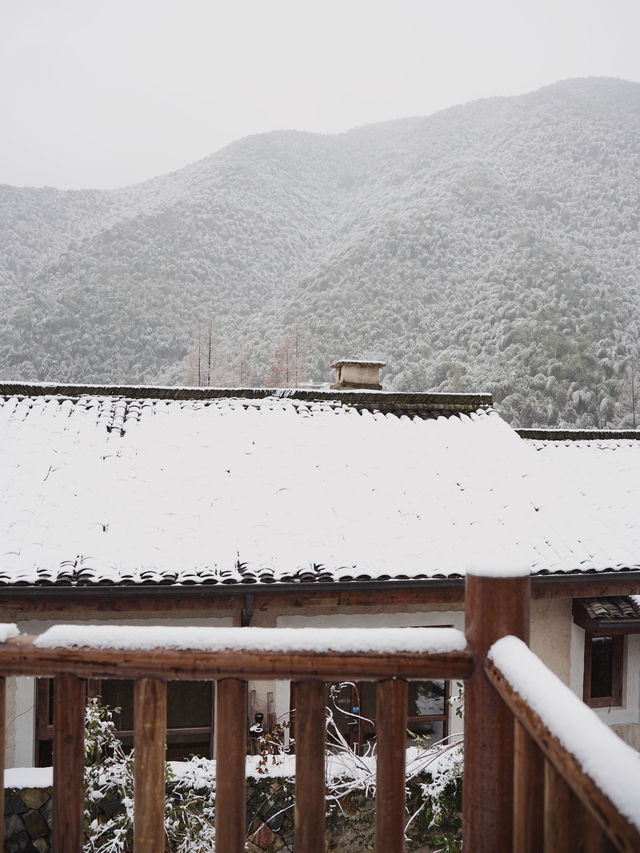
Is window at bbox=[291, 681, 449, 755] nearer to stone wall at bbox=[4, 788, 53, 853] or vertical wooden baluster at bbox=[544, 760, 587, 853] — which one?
stone wall at bbox=[4, 788, 53, 853]

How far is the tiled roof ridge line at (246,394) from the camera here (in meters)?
7.98

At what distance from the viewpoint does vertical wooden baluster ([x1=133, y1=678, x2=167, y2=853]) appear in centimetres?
137

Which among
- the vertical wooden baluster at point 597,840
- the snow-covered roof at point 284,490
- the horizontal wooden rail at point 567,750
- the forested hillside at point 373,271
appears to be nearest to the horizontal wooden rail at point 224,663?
the horizontal wooden rail at point 567,750

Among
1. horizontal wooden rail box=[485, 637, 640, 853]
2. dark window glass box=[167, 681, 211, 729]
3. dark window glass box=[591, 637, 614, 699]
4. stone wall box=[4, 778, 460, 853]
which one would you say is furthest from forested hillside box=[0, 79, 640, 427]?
horizontal wooden rail box=[485, 637, 640, 853]

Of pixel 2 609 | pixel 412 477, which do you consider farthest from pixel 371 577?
pixel 2 609

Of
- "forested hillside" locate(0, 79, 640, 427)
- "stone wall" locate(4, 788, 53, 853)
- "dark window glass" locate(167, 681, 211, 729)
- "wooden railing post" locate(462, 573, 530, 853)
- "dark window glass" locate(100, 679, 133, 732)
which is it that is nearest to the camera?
"wooden railing post" locate(462, 573, 530, 853)

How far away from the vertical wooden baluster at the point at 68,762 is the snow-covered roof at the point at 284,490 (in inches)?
158

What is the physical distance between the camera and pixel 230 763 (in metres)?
1.37

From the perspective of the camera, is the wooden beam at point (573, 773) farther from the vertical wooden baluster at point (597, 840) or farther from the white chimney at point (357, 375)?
the white chimney at point (357, 375)

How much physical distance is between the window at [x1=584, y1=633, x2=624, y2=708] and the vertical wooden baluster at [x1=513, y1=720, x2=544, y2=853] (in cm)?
618

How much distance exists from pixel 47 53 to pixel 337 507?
724ft

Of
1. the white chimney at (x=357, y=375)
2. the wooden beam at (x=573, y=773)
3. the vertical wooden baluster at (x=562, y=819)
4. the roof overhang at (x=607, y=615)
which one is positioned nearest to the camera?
the wooden beam at (x=573, y=773)

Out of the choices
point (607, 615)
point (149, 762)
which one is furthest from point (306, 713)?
point (607, 615)

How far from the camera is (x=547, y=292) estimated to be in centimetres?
4288
